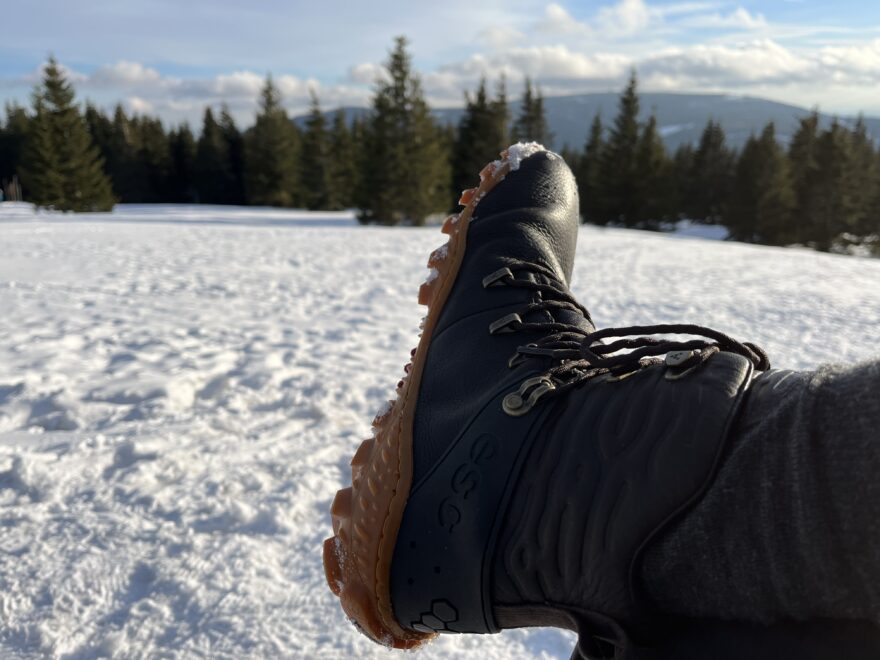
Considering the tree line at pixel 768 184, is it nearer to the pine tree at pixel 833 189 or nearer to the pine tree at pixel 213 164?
the pine tree at pixel 833 189

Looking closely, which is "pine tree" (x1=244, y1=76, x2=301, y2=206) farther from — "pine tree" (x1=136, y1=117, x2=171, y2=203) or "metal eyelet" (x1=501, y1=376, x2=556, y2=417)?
"metal eyelet" (x1=501, y1=376, x2=556, y2=417)

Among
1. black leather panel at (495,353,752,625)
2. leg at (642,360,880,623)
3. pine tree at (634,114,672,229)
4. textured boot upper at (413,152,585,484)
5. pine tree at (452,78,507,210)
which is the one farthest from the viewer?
pine tree at (634,114,672,229)

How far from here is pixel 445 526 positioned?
3.28 feet

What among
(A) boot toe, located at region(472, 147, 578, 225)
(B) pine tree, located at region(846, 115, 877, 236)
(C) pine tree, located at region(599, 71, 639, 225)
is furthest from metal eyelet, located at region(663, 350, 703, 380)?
(B) pine tree, located at region(846, 115, 877, 236)

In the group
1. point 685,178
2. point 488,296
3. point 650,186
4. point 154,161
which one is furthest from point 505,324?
point 154,161

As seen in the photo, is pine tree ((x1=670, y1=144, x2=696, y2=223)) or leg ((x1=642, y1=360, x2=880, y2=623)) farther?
pine tree ((x1=670, y1=144, x2=696, y2=223))

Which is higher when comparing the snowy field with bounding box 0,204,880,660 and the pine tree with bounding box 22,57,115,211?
the pine tree with bounding box 22,57,115,211

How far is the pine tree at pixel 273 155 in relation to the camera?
2902 cm

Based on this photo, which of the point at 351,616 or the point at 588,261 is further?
the point at 588,261

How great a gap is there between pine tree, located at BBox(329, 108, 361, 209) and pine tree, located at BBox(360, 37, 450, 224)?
9.57 m

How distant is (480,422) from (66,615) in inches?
40.4

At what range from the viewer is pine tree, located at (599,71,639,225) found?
93.4ft

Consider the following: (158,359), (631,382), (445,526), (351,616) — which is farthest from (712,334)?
(158,359)

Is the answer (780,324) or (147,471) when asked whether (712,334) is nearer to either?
(147,471)
